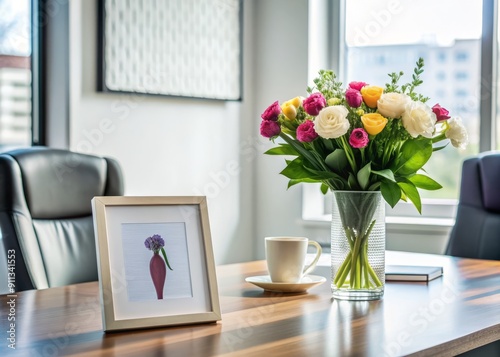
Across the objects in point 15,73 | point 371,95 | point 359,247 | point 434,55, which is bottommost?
point 359,247

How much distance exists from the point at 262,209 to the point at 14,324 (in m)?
2.79

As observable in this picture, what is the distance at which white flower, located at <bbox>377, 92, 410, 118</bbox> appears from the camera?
154 cm

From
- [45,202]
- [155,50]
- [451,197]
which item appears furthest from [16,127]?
[451,197]

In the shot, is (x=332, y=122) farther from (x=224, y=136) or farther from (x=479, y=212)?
(x=224, y=136)

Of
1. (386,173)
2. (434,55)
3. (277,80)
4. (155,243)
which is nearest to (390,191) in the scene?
(386,173)

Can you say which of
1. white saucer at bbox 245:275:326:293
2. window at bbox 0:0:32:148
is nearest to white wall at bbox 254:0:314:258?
window at bbox 0:0:32:148

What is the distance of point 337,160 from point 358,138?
95 millimetres

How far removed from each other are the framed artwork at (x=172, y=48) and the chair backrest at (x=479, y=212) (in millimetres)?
1392

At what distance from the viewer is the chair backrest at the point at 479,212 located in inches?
108

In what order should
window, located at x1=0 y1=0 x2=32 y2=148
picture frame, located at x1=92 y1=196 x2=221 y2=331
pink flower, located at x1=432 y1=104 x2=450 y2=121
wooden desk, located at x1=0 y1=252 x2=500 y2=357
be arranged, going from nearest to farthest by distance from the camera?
wooden desk, located at x1=0 y1=252 x2=500 y2=357 < picture frame, located at x1=92 y1=196 x2=221 y2=331 < pink flower, located at x1=432 y1=104 x2=450 y2=121 < window, located at x1=0 y1=0 x2=32 y2=148

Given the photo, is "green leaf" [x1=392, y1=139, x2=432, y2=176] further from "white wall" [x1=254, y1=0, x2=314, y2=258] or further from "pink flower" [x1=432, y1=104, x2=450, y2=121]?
"white wall" [x1=254, y1=0, x2=314, y2=258]

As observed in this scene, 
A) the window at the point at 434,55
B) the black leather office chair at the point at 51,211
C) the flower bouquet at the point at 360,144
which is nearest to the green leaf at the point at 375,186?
the flower bouquet at the point at 360,144

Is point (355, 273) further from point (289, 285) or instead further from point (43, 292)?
point (43, 292)

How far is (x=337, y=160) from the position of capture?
5.25 feet
